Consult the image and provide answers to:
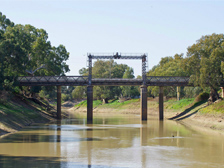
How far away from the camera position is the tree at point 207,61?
68250 mm

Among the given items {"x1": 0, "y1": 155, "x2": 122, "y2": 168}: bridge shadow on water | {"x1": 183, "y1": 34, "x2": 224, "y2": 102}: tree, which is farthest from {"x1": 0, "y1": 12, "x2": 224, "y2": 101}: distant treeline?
{"x1": 0, "y1": 155, "x2": 122, "y2": 168}: bridge shadow on water

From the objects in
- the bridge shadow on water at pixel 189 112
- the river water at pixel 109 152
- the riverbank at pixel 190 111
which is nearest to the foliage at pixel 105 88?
the riverbank at pixel 190 111

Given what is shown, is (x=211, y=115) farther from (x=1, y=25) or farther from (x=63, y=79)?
(x=1, y=25)

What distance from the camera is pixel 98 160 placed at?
29.0 m

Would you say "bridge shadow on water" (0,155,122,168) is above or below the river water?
above

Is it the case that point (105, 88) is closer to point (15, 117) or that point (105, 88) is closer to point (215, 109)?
point (215, 109)

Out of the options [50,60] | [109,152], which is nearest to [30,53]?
[50,60]

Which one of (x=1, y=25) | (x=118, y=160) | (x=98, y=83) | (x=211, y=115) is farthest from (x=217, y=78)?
(x=1, y=25)

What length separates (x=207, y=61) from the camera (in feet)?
224

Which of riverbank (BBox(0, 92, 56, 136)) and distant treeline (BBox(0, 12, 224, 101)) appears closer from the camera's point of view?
riverbank (BBox(0, 92, 56, 136))

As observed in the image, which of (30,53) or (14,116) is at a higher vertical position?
(30,53)

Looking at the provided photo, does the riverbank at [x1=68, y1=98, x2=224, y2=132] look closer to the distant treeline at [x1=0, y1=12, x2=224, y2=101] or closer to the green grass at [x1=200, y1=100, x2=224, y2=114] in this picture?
the green grass at [x1=200, y1=100, x2=224, y2=114]

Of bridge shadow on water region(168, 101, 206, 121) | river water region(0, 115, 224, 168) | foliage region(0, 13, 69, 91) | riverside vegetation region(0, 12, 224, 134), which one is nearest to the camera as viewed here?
river water region(0, 115, 224, 168)

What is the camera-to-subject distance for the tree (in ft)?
224
